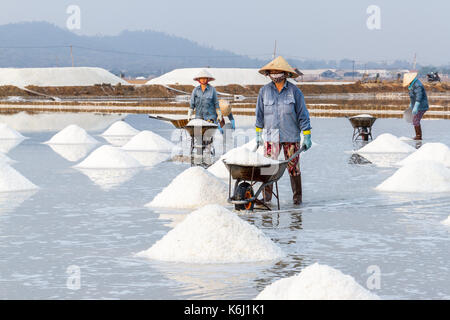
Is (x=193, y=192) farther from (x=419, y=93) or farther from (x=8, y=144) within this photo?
(x=8, y=144)

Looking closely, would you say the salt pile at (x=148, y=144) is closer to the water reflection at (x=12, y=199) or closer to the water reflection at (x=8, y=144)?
the water reflection at (x=8, y=144)

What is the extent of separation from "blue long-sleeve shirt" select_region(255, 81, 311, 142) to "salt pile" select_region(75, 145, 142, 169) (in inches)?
165

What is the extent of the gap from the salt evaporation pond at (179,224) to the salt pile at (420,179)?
180mm

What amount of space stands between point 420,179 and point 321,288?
5461 millimetres

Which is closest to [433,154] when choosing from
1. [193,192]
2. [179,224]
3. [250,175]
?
[193,192]

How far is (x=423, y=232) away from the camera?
7.06 meters

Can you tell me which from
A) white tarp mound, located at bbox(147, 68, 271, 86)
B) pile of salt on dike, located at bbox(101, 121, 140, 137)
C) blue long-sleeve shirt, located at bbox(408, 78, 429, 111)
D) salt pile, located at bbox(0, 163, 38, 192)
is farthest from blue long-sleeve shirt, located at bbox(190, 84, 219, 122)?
white tarp mound, located at bbox(147, 68, 271, 86)

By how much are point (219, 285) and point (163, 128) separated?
59.3 ft

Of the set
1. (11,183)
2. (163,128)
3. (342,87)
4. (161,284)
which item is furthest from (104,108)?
(342,87)

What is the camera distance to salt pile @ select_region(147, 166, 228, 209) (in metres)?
8.41

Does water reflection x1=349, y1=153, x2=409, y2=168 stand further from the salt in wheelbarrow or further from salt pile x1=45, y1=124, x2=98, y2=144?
salt pile x1=45, y1=124, x2=98, y2=144

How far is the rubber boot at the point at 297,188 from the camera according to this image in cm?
861

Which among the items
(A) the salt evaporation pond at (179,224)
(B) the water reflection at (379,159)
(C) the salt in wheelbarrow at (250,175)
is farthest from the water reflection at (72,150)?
(C) the salt in wheelbarrow at (250,175)

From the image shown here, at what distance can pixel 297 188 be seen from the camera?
8.65 metres
